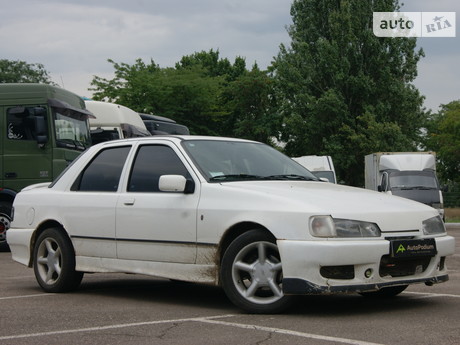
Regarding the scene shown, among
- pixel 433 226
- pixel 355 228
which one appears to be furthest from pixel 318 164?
pixel 355 228

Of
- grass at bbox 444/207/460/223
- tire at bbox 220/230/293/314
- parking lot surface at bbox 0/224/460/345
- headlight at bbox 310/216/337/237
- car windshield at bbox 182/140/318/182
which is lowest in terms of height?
grass at bbox 444/207/460/223

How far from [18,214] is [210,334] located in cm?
418

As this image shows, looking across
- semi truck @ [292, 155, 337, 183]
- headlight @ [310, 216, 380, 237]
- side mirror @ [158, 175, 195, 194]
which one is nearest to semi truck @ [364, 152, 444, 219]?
semi truck @ [292, 155, 337, 183]

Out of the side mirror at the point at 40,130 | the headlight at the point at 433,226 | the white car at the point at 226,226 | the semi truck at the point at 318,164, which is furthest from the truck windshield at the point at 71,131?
the semi truck at the point at 318,164

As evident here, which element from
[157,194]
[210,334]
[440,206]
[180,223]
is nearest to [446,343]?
[210,334]

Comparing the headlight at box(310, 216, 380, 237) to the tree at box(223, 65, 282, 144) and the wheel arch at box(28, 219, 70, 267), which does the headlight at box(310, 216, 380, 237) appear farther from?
the tree at box(223, 65, 282, 144)

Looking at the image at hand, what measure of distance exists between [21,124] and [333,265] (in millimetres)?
10749

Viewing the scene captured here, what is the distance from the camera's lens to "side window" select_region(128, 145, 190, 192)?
792 cm

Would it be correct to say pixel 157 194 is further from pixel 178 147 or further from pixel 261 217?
pixel 261 217

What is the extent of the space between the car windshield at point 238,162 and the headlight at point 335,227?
1.24 m

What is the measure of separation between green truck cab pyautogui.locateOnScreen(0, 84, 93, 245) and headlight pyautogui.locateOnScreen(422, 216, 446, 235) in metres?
9.77

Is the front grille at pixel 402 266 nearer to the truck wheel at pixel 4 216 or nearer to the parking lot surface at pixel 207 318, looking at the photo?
the parking lot surface at pixel 207 318

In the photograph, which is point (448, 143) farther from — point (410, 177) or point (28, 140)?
point (28, 140)

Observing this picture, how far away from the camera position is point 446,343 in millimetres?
5469
